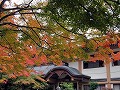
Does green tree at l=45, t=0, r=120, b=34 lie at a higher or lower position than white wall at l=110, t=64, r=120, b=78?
lower

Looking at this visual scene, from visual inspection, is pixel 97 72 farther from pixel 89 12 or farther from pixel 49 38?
pixel 89 12

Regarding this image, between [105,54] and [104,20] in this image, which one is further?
[105,54]

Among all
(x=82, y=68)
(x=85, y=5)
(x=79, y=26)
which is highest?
(x=82, y=68)

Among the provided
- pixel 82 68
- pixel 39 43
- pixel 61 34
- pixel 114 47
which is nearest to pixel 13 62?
pixel 39 43

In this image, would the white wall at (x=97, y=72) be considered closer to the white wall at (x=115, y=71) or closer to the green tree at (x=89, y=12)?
the white wall at (x=115, y=71)

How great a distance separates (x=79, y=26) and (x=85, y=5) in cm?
44

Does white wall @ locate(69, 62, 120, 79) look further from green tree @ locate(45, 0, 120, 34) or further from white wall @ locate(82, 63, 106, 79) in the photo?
green tree @ locate(45, 0, 120, 34)

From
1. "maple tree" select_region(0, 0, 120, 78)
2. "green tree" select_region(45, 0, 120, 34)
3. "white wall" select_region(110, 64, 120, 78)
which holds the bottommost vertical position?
"green tree" select_region(45, 0, 120, 34)

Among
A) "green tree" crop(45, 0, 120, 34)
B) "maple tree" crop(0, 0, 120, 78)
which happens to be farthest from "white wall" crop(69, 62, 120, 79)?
"green tree" crop(45, 0, 120, 34)

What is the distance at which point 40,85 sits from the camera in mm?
18266

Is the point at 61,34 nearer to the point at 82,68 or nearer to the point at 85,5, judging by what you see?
the point at 85,5

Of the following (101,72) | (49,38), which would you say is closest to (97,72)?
(101,72)

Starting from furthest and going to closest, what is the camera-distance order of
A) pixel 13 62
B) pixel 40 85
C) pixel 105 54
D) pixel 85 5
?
1. pixel 40 85
2. pixel 13 62
3. pixel 105 54
4. pixel 85 5

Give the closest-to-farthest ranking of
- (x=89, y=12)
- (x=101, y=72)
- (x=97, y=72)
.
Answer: (x=89, y=12)
(x=101, y=72)
(x=97, y=72)
